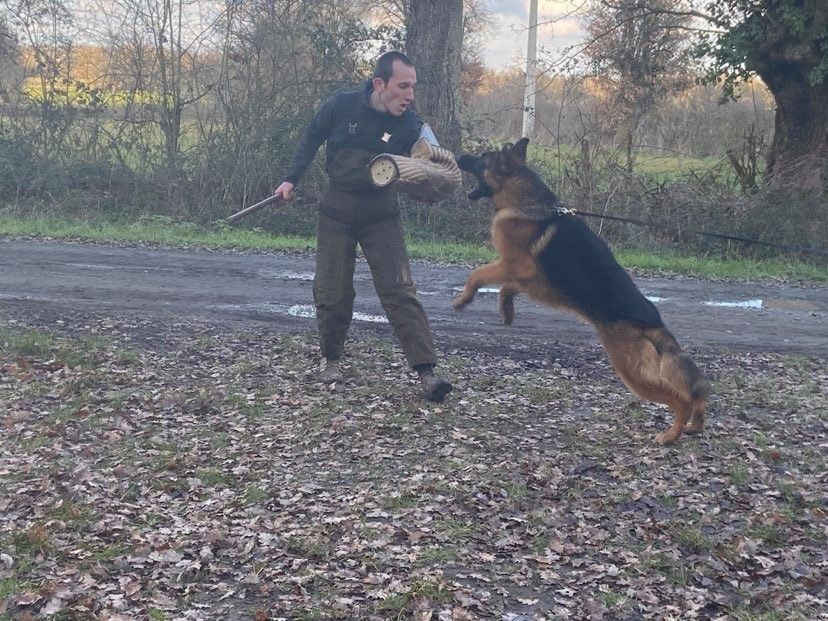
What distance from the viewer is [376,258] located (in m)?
7.21

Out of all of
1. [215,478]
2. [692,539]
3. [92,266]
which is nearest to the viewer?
[692,539]

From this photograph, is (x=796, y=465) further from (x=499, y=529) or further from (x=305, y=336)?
(x=305, y=336)

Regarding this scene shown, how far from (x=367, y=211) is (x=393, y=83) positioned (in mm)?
1008

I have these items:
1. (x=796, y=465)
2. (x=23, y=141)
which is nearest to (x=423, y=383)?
(x=796, y=465)

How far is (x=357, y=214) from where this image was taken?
281 inches

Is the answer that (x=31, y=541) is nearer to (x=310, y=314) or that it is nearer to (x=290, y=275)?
(x=310, y=314)

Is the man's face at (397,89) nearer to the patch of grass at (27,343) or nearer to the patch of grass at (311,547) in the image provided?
the patch of grass at (311,547)

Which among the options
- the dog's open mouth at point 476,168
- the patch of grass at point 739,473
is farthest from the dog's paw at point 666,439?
the dog's open mouth at point 476,168

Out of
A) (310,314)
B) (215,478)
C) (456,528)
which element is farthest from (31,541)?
(310,314)

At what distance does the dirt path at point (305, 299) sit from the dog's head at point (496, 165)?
6.79 feet

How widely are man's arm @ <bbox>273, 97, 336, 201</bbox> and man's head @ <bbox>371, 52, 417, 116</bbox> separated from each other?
1.31ft

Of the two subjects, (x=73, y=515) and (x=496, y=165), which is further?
(x=496, y=165)

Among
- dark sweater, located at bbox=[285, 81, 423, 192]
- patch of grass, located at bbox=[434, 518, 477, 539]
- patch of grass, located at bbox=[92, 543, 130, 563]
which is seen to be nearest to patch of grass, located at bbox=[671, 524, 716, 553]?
patch of grass, located at bbox=[434, 518, 477, 539]

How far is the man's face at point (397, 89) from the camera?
21.9ft
